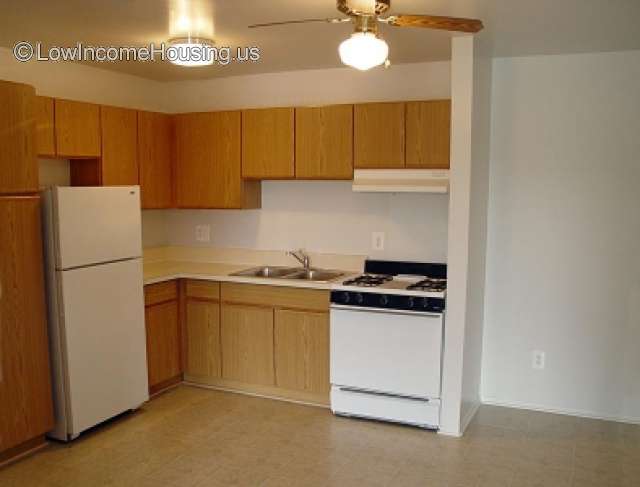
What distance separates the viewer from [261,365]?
4.25 meters

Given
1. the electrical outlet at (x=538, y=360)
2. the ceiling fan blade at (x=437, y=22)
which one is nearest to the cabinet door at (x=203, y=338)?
the electrical outlet at (x=538, y=360)

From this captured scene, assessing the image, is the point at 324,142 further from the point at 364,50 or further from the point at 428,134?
the point at 364,50

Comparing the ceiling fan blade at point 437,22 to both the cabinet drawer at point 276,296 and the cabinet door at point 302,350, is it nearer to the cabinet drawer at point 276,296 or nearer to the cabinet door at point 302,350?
the cabinet drawer at point 276,296

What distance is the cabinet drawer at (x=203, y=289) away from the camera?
438cm

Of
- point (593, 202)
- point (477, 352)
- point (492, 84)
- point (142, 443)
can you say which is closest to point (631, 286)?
point (593, 202)

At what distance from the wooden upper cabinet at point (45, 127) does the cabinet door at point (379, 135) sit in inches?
78.3

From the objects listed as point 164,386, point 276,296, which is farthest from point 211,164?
point 164,386

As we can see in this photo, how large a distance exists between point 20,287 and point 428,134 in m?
2.66

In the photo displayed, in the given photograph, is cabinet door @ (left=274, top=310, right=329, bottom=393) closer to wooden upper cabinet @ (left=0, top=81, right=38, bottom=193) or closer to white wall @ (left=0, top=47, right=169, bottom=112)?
wooden upper cabinet @ (left=0, top=81, right=38, bottom=193)

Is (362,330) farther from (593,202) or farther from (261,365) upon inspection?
(593,202)

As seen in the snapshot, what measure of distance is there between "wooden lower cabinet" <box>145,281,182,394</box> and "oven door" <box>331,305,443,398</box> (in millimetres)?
1304

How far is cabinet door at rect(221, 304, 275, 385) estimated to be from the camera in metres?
4.22

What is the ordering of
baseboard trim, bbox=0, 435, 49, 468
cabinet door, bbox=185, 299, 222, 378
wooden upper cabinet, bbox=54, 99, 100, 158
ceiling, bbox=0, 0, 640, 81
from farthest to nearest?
cabinet door, bbox=185, 299, 222, 378 → wooden upper cabinet, bbox=54, 99, 100, 158 → baseboard trim, bbox=0, 435, 49, 468 → ceiling, bbox=0, 0, 640, 81

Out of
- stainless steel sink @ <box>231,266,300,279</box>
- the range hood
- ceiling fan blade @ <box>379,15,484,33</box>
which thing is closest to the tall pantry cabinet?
stainless steel sink @ <box>231,266,300,279</box>
